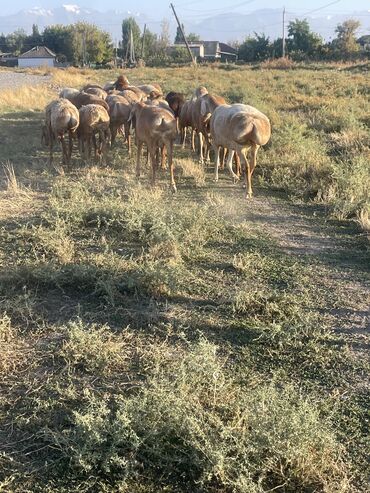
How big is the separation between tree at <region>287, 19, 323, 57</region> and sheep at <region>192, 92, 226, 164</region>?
55.1 meters

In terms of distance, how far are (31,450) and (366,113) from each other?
15.7 metres

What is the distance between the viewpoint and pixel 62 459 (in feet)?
10.5

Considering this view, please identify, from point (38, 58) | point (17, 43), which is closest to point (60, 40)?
point (38, 58)

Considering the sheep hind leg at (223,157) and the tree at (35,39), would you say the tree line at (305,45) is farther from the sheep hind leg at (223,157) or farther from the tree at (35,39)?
the sheep hind leg at (223,157)

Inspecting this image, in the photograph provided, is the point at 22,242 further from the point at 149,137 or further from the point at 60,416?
the point at 149,137

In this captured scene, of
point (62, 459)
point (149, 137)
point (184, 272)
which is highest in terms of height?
point (149, 137)

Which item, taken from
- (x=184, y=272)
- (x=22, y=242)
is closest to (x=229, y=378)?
(x=184, y=272)

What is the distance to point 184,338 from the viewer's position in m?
4.10

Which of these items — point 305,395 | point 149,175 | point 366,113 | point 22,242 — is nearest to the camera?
point 305,395

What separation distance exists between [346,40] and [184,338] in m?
62.6

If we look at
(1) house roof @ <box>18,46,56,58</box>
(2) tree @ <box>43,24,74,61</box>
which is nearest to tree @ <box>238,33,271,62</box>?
(2) tree @ <box>43,24,74,61</box>

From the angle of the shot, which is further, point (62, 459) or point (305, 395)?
point (305, 395)

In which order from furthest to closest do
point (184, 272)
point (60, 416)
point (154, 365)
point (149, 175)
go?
point (149, 175) < point (184, 272) < point (154, 365) < point (60, 416)

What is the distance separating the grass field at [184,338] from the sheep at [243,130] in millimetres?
744
